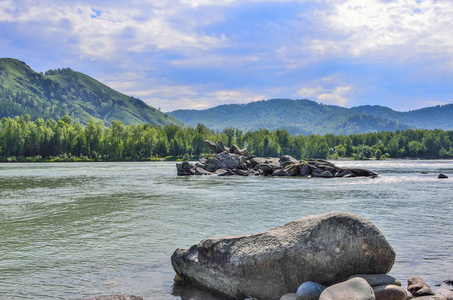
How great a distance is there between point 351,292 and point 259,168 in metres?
80.6

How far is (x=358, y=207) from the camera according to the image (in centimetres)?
2991

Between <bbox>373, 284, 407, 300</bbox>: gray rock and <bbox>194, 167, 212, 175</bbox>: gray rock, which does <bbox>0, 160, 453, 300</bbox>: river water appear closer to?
<bbox>373, 284, 407, 300</bbox>: gray rock

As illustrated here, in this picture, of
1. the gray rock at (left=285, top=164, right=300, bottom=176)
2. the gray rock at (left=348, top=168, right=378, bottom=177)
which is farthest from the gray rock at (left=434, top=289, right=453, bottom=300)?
the gray rock at (left=285, top=164, right=300, bottom=176)

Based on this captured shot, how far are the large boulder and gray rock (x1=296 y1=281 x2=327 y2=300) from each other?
0.71m

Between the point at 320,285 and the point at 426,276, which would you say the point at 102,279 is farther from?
the point at 426,276

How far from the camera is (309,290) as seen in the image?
9242 millimetres

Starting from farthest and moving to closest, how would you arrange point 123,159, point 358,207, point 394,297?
1. point 123,159
2. point 358,207
3. point 394,297

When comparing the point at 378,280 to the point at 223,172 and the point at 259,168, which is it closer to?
the point at 223,172

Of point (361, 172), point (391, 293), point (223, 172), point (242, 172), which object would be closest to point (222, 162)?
point (223, 172)

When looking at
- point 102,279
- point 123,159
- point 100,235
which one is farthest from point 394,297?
point 123,159

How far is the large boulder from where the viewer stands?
10.1 m

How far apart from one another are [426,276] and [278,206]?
18.3 m

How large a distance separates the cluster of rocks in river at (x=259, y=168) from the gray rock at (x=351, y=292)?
219 feet

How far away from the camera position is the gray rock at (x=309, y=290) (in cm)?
916
